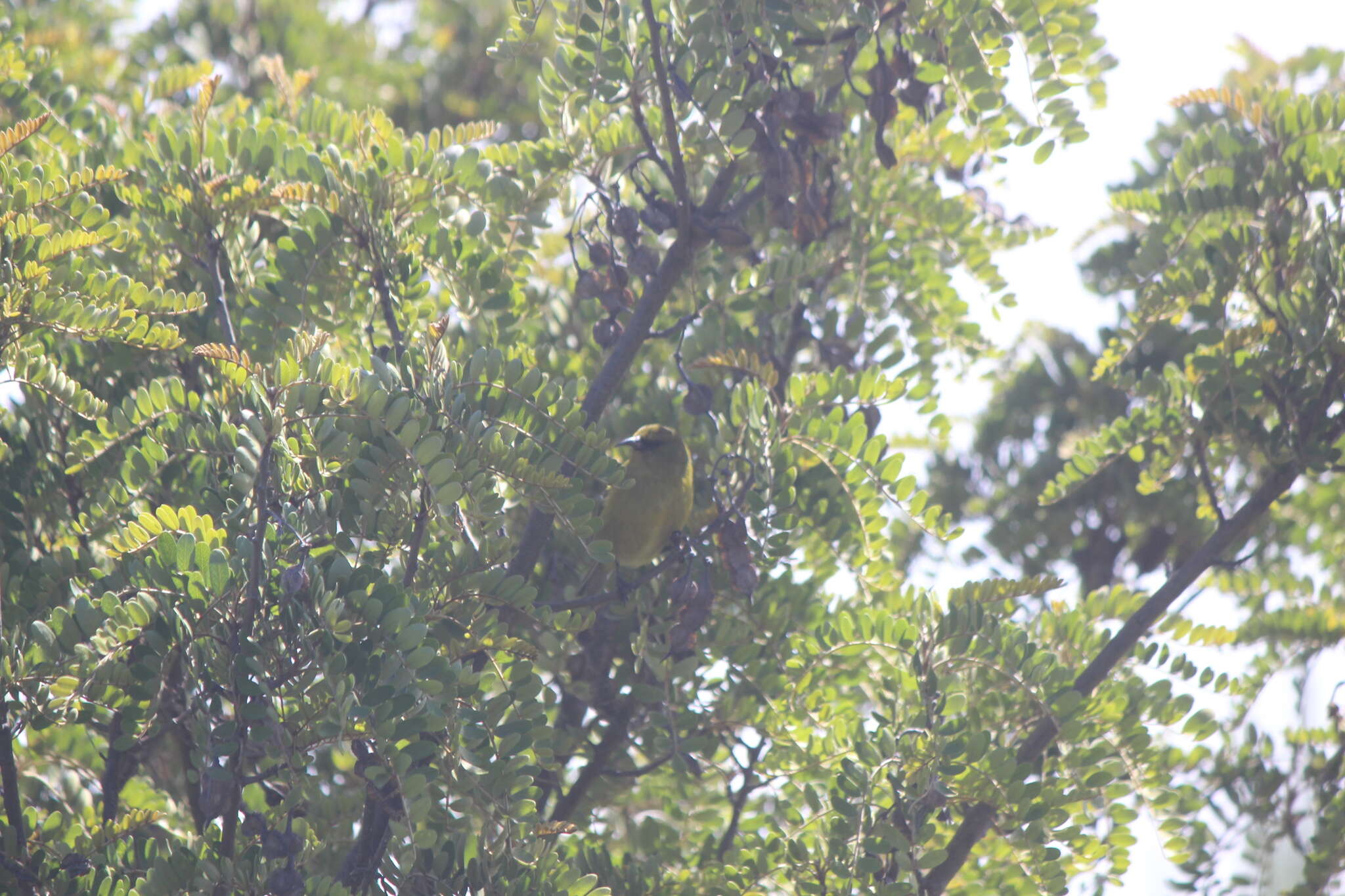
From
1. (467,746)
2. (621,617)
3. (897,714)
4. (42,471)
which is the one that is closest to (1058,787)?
(897,714)

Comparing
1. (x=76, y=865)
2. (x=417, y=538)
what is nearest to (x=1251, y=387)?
(x=417, y=538)

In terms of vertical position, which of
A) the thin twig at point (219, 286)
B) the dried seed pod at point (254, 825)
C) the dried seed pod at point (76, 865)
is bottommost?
the dried seed pod at point (76, 865)

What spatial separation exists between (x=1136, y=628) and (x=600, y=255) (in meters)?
1.46

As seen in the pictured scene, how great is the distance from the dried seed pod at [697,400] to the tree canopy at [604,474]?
0.5 inches

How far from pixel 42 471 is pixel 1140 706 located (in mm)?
2470

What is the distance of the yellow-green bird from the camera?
3.12 m

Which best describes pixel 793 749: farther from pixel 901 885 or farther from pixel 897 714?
pixel 901 885

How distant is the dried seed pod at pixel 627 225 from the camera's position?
2658 mm

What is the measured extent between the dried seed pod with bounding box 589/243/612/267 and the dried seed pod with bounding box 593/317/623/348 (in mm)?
128

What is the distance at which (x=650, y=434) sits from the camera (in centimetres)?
313

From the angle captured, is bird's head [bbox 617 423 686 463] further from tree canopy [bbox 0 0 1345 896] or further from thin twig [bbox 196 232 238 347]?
thin twig [bbox 196 232 238 347]

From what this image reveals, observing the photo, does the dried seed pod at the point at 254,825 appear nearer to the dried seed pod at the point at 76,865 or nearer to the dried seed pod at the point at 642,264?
the dried seed pod at the point at 76,865

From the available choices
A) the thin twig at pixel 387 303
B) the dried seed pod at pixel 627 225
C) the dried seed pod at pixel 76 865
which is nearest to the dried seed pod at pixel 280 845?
the dried seed pod at pixel 76 865

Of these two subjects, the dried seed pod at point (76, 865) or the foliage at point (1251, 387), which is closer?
the dried seed pod at point (76, 865)
